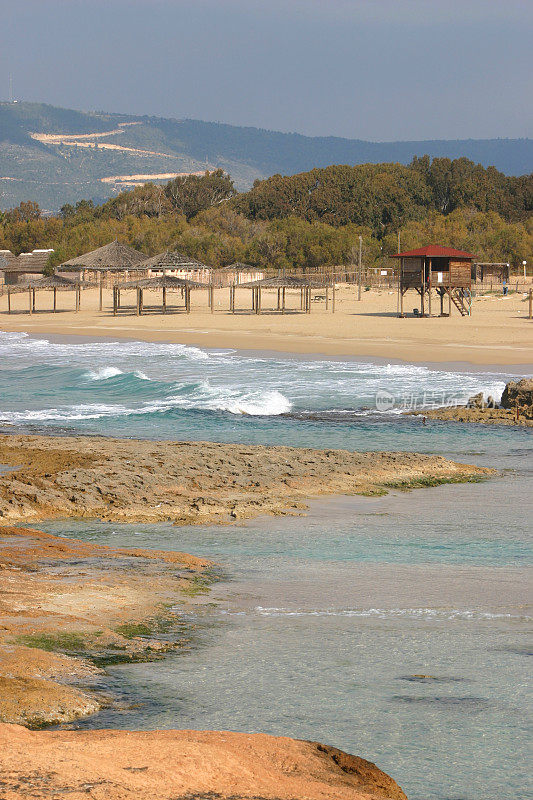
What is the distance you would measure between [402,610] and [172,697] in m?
2.24

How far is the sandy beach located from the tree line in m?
13.2

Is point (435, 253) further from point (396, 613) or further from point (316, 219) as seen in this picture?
point (316, 219)

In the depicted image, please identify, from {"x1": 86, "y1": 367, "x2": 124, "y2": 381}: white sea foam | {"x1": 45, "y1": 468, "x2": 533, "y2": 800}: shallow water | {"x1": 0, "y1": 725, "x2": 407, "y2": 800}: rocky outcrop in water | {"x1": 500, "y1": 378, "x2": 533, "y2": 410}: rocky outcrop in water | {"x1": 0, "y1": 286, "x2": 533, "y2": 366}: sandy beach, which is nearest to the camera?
{"x1": 0, "y1": 725, "x2": 407, "y2": 800}: rocky outcrop in water

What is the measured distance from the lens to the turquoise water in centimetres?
487

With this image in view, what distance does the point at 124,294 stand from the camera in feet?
221

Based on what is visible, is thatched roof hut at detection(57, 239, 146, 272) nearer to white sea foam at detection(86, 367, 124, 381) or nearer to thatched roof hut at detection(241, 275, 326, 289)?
thatched roof hut at detection(241, 275, 326, 289)

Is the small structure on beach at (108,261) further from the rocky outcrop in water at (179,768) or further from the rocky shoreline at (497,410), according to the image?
the rocky outcrop in water at (179,768)

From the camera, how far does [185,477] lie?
458 inches

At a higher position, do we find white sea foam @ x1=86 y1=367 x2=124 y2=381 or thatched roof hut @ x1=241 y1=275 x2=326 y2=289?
thatched roof hut @ x1=241 y1=275 x2=326 y2=289

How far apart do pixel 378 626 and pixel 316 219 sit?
86378 mm

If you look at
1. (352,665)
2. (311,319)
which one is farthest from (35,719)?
(311,319)

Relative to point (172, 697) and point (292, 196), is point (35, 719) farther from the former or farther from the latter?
point (292, 196)

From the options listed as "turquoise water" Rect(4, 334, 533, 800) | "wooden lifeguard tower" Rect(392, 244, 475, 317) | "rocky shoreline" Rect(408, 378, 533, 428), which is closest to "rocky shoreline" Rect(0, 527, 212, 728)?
"turquoise water" Rect(4, 334, 533, 800)

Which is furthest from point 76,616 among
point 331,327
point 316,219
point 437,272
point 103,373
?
point 316,219
